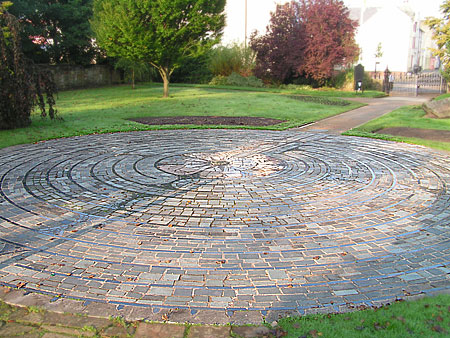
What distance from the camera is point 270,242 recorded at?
14.6ft

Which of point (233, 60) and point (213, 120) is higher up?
point (233, 60)

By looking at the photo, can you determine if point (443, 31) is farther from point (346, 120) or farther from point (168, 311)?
point (168, 311)

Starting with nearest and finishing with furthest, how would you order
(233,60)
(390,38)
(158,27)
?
(158,27), (233,60), (390,38)

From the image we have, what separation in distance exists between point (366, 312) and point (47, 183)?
Answer: 5.55 metres

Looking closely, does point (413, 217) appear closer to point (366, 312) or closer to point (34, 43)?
point (366, 312)

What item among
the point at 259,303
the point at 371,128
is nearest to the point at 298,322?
the point at 259,303

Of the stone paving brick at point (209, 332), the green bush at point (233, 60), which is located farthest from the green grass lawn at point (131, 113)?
the green bush at point (233, 60)

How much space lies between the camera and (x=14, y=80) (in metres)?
11.2

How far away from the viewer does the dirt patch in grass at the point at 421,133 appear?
1085 centimetres

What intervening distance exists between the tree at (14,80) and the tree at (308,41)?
20709 mm

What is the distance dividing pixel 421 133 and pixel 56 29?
25.7 m

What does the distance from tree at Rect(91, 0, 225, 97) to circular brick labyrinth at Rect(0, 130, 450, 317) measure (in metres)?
12.1

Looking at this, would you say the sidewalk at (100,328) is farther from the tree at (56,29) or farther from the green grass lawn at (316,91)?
the tree at (56,29)

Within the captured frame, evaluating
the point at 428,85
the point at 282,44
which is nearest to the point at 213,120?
the point at 282,44
